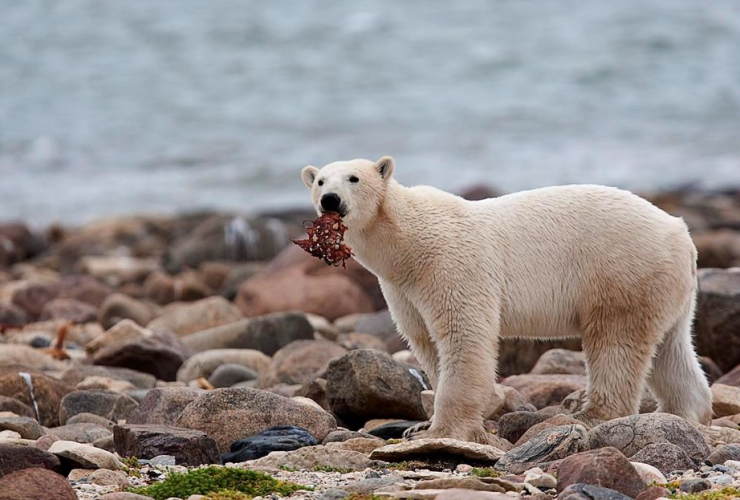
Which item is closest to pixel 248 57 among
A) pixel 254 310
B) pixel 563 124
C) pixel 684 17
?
pixel 563 124

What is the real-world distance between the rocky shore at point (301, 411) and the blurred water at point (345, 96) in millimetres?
14865

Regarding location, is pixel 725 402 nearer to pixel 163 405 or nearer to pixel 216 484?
pixel 163 405

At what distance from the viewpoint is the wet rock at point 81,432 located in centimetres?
753

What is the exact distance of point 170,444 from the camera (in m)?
6.50

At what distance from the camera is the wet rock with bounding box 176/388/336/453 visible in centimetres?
723

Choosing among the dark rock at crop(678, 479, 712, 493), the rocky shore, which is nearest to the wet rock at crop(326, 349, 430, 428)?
the rocky shore

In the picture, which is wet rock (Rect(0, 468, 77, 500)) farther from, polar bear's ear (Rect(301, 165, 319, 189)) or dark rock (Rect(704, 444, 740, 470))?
dark rock (Rect(704, 444, 740, 470))

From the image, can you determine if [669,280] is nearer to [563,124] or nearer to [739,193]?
[739,193]

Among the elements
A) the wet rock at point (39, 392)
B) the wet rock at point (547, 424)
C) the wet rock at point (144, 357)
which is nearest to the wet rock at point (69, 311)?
the wet rock at point (144, 357)

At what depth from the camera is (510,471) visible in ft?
19.5

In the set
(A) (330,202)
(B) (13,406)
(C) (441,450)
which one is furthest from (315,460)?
(B) (13,406)

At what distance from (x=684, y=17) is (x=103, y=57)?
25.2m

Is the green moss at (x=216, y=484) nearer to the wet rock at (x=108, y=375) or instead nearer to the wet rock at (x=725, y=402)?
the wet rock at (x=725, y=402)

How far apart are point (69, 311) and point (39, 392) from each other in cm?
659
